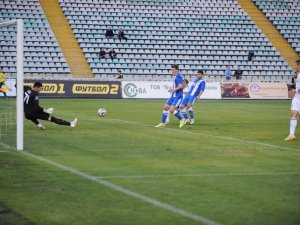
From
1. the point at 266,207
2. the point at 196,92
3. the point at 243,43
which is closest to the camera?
the point at 266,207

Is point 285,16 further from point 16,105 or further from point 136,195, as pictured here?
point 136,195

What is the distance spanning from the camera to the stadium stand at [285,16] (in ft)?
180

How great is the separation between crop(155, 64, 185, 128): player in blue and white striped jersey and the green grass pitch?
8.92 ft

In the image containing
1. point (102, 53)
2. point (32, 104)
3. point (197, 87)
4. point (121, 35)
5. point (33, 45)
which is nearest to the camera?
point (32, 104)

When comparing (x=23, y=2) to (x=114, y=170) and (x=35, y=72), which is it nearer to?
(x=35, y=72)

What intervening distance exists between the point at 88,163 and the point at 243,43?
4273cm

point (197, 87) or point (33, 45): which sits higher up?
point (33, 45)

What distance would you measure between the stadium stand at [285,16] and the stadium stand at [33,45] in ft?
63.7

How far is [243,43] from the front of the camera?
174 feet

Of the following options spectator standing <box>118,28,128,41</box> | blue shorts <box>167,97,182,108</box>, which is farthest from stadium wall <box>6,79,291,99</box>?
blue shorts <box>167,97,182,108</box>

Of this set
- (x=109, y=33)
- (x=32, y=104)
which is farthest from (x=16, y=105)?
(x=109, y=33)

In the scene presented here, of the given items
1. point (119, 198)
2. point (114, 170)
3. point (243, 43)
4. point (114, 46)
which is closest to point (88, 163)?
point (114, 170)

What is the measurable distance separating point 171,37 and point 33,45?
10965mm

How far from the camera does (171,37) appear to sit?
51.6 meters
